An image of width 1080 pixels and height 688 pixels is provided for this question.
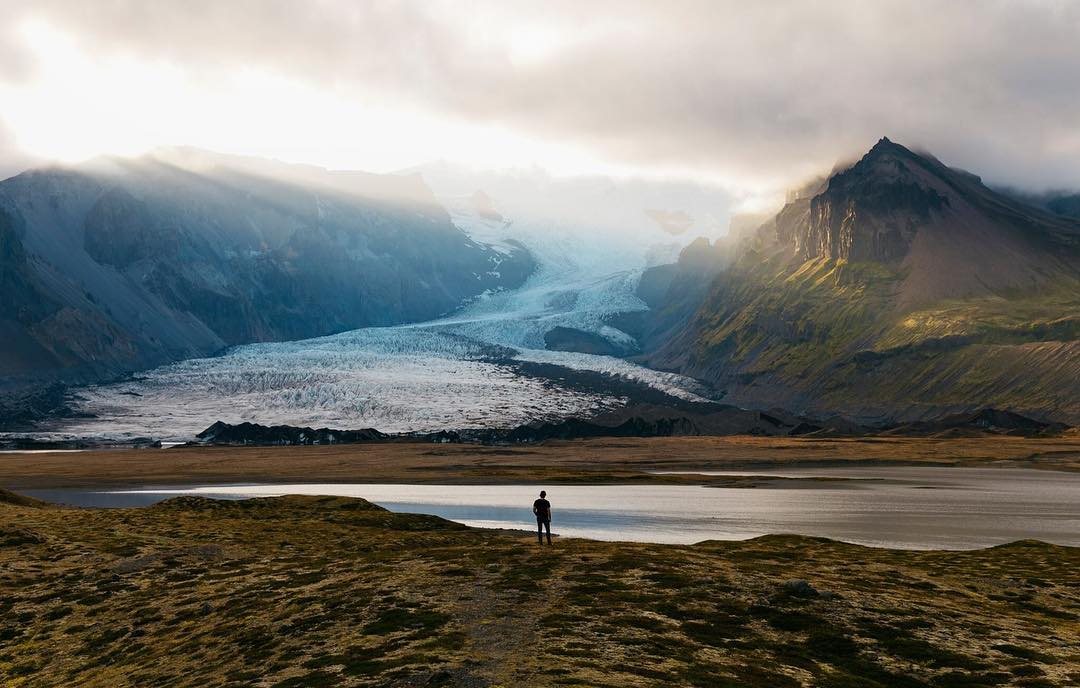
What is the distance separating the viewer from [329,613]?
1405 inches

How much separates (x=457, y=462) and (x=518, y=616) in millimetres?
140507

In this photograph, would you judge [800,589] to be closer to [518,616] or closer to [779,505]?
[518,616]

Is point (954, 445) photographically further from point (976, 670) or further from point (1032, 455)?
point (976, 670)

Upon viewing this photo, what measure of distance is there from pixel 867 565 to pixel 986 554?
13.7m

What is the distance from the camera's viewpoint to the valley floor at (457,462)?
147 m

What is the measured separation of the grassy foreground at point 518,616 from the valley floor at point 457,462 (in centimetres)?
8707

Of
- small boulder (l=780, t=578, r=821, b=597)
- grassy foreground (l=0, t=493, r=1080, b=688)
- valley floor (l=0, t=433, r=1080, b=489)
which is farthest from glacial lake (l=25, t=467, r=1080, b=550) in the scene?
small boulder (l=780, t=578, r=821, b=597)

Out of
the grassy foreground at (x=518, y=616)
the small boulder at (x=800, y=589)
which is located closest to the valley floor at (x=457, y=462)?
the grassy foreground at (x=518, y=616)

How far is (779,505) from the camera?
10300cm

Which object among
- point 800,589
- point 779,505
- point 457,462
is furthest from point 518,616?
point 457,462

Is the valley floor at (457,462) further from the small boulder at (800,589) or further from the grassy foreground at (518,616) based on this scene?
the small boulder at (800,589)

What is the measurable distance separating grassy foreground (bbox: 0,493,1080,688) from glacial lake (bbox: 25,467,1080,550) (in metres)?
21.5

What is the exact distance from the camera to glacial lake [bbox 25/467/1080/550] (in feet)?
259

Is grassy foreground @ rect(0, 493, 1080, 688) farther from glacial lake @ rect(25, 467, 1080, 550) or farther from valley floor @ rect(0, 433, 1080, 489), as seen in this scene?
valley floor @ rect(0, 433, 1080, 489)
